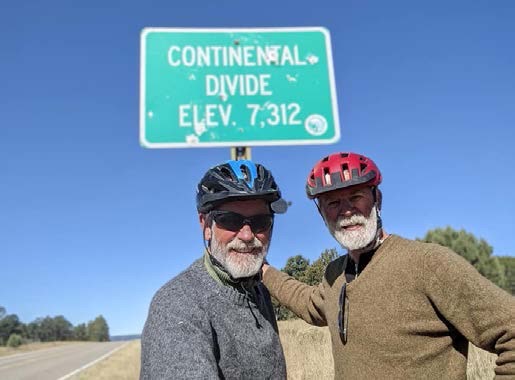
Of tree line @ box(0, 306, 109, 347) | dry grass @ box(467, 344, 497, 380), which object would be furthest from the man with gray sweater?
tree line @ box(0, 306, 109, 347)

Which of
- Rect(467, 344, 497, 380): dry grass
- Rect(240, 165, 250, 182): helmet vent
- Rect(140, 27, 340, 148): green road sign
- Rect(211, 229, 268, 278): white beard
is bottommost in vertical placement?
Rect(467, 344, 497, 380): dry grass

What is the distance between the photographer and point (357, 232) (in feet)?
9.07

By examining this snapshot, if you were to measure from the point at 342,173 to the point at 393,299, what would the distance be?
0.85 metres

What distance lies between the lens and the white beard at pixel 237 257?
2.00 meters

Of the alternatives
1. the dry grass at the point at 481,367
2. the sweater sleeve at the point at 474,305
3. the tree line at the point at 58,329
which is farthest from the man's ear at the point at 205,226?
the tree line at the point at 58,329

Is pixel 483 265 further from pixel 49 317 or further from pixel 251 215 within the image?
pixel 49 317

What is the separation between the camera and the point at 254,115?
9.18ft

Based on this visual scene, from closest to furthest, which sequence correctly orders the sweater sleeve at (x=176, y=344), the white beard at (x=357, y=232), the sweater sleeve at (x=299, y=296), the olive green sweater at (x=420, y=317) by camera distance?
the sweater sleeve at (x=176, y=344) → the olive green sweater at (x=420, y=317) → the white beard at (x=357, y=232) → the sweater sleeve at (x=299, y=296)

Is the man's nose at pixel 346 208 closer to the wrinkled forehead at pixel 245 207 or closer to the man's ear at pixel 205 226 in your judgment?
the wrinkled forehead at pixel 245 207

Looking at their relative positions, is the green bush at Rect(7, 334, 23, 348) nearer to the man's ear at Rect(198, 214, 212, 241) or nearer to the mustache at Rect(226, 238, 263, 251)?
the man's ear at Rect(198, 214, 212, 241)

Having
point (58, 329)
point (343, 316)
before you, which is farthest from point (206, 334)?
point (58, 329)

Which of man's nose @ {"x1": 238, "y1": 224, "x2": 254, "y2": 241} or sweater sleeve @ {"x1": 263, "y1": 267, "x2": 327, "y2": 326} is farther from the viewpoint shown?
sweater sleeve @ {"x1": 263, "y1": 267, "x2": 327, "y2": 326}

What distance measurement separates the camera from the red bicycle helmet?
282cm

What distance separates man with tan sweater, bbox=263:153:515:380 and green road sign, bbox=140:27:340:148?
0.41 meters
